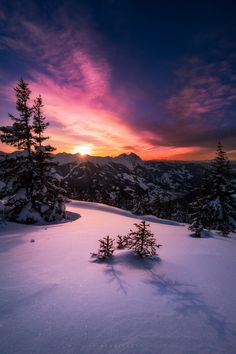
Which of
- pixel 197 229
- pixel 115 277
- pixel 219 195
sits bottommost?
pixel 115 277

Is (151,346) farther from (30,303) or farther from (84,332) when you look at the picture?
(30,303)

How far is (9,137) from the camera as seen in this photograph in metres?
15.5

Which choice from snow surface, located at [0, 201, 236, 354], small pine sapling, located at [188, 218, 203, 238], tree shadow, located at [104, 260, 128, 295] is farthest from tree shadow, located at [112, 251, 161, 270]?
small pine sapling, located at [188, 218, 203, 238]

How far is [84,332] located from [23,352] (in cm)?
73

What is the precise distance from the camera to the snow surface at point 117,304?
7.95 ft

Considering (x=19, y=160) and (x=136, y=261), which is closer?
(x=136, y=261)

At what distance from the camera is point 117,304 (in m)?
3.28

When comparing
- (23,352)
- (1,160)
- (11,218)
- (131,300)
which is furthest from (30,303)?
(1,160)

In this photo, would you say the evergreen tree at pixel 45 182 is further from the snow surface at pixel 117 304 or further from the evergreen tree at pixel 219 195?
the evergreen tree at pixel 219 195

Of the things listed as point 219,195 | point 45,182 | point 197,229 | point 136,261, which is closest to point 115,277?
point 136,261

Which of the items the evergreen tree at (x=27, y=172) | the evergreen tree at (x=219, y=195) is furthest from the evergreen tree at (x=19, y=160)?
the evergreen tree at (x=219, y=195)

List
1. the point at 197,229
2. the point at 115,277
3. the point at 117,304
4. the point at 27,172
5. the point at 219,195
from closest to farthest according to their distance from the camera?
the point at 117,304, the point at 115,277, the point at 197,229, the point at 27,172, the point at 219,195

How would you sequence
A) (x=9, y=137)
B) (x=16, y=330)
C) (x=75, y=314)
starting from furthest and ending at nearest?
(x=9, y=137), (x=75, y=314), (x=16, y=330)

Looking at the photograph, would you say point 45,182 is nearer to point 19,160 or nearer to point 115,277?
point 19,160
